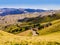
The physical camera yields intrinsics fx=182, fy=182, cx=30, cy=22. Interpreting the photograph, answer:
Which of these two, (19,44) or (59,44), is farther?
(59,44)

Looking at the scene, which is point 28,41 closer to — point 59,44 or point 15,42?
point 15,42

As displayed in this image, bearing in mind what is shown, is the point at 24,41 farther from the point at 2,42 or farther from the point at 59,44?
the point at 59,44

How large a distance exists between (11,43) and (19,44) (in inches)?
46.1

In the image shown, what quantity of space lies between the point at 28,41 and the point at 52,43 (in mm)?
3719

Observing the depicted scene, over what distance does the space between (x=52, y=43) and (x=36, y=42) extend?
249 cm

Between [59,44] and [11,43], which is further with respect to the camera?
[59,44]

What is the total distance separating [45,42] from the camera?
1092 inches

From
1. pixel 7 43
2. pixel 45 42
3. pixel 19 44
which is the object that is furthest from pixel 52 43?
pixel 7 43

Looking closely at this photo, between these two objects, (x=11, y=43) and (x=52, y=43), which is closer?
(x=11, y=43)

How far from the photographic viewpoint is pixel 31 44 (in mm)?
26500

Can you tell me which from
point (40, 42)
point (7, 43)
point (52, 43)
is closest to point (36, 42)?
point (40, 42)

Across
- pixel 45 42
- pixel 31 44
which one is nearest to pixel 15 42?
pixel 31 44

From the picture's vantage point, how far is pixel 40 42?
2764cm

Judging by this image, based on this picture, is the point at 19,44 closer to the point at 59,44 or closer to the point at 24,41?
the point at 24,41
